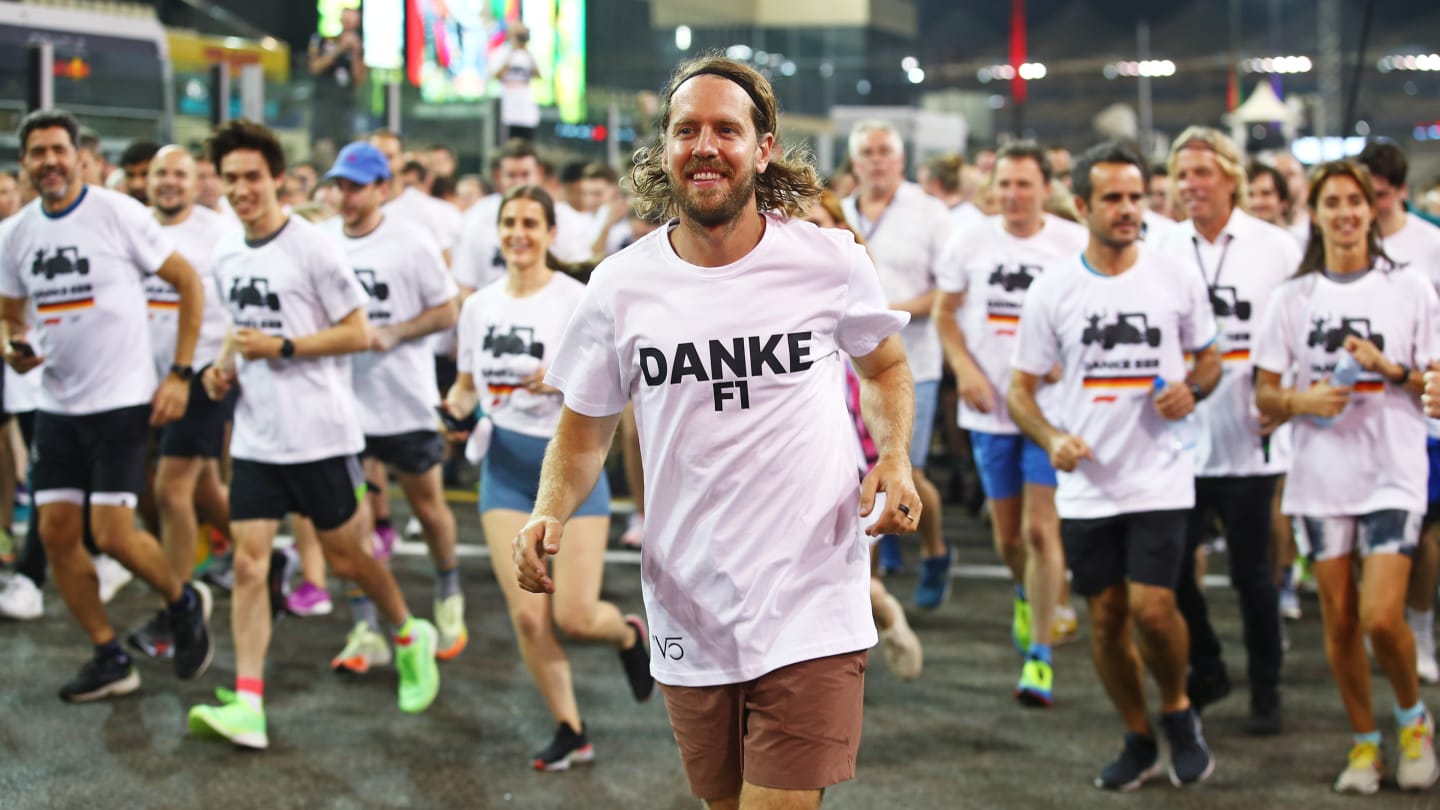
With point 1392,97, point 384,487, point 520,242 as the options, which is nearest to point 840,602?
point 520,242

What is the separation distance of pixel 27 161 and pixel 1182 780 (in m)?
5.32

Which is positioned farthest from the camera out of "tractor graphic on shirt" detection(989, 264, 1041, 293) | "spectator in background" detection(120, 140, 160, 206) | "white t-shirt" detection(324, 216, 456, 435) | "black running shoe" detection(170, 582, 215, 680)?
"spectator in background" detection(120, 140, 160, 206)

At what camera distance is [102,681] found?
677 centimetres

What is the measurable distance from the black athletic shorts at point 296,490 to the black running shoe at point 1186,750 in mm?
3359

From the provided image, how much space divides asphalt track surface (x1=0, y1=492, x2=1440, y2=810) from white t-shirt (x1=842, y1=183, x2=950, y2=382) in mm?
1603

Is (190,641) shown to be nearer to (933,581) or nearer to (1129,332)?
(933,581)

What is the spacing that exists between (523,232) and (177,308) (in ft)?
8.77

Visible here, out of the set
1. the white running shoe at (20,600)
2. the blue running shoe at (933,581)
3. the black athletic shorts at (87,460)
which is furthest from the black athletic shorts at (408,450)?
the blue running shoe at (933,581)

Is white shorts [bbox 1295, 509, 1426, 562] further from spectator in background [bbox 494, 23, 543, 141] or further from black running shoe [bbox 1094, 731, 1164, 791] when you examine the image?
spectator in background [bbox 494, 23, 543, 141]

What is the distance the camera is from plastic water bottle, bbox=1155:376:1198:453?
557 cm

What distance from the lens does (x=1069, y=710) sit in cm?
668

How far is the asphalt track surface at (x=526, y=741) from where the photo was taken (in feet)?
18.2

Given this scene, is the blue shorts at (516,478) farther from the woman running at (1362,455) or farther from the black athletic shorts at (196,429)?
the woman running at (1362,455)

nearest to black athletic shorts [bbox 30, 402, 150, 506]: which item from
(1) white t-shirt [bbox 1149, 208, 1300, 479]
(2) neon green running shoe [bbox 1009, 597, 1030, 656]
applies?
(2) neon green running shoe [bbox 1009, 597, 1030, 656]
